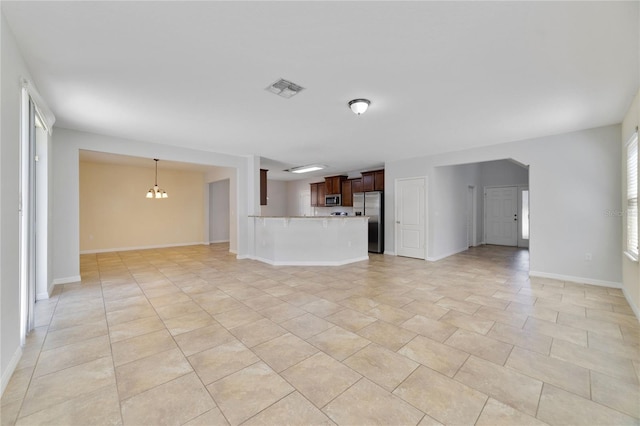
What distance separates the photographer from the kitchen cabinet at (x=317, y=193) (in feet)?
32.3

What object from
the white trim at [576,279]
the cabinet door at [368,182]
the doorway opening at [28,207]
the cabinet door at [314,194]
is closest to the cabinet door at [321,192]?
the cabinet door at [314,194]

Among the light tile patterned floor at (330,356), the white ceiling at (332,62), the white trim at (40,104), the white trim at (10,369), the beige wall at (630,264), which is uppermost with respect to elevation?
→ the white ceiling at (332,62)

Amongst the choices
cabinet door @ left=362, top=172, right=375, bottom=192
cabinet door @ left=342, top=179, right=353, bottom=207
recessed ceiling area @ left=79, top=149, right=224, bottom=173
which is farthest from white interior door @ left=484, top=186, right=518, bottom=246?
recessed ceiling area @ left=79, top=149, right=224, bottom=173

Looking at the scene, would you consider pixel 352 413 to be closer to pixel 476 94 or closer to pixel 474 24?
pixel 474 24

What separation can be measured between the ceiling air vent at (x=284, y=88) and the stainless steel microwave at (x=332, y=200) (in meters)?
6.19

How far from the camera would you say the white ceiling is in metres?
1.78

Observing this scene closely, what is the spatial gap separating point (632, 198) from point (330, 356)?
4290 mm

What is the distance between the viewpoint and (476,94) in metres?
2.99

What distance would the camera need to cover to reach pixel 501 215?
8656mm

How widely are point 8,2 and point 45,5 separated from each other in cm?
21

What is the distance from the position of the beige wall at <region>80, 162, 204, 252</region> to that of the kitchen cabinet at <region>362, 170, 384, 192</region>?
5518mm

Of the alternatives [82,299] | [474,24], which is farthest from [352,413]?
[82,299]

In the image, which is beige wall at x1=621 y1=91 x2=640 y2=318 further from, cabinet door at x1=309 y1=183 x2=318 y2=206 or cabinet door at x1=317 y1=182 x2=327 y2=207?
cabinet door at x1=309 y1=183 x2=318 y2=206

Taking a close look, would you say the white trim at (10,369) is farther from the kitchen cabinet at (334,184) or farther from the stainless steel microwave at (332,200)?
the kitchen cabinet at (334,184)
